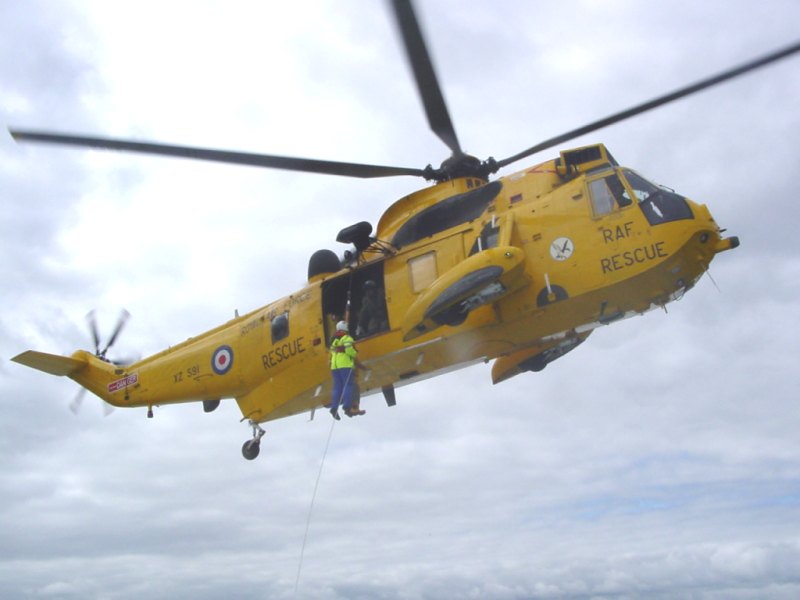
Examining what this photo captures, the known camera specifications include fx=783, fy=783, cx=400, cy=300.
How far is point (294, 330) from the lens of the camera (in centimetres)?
1390

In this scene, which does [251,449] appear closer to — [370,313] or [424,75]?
[370,313]

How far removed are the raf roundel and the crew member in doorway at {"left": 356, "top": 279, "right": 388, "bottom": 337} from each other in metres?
3.35

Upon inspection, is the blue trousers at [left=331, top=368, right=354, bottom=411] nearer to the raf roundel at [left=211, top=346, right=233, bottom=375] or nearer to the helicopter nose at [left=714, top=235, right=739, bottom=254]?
the raf roundel at [left=211, top=346, right=233, bottom=375]

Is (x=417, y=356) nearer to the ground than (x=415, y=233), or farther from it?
nearer to the ground

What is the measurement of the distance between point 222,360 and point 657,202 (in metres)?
8.51

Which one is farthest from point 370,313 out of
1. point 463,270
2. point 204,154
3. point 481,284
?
point 204,154

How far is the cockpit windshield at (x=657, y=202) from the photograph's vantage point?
10.9 metres

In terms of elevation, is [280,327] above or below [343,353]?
above

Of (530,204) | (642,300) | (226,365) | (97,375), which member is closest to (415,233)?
(530,204)

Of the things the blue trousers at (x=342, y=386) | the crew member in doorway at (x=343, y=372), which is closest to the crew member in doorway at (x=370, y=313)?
the crew member in doorway at (x=343, y=372)

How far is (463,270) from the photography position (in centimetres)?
1094

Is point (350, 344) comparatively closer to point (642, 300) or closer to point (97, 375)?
point (642, 300)

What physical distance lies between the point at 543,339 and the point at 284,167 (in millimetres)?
4910

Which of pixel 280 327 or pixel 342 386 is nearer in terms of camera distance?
pixel 342 386
